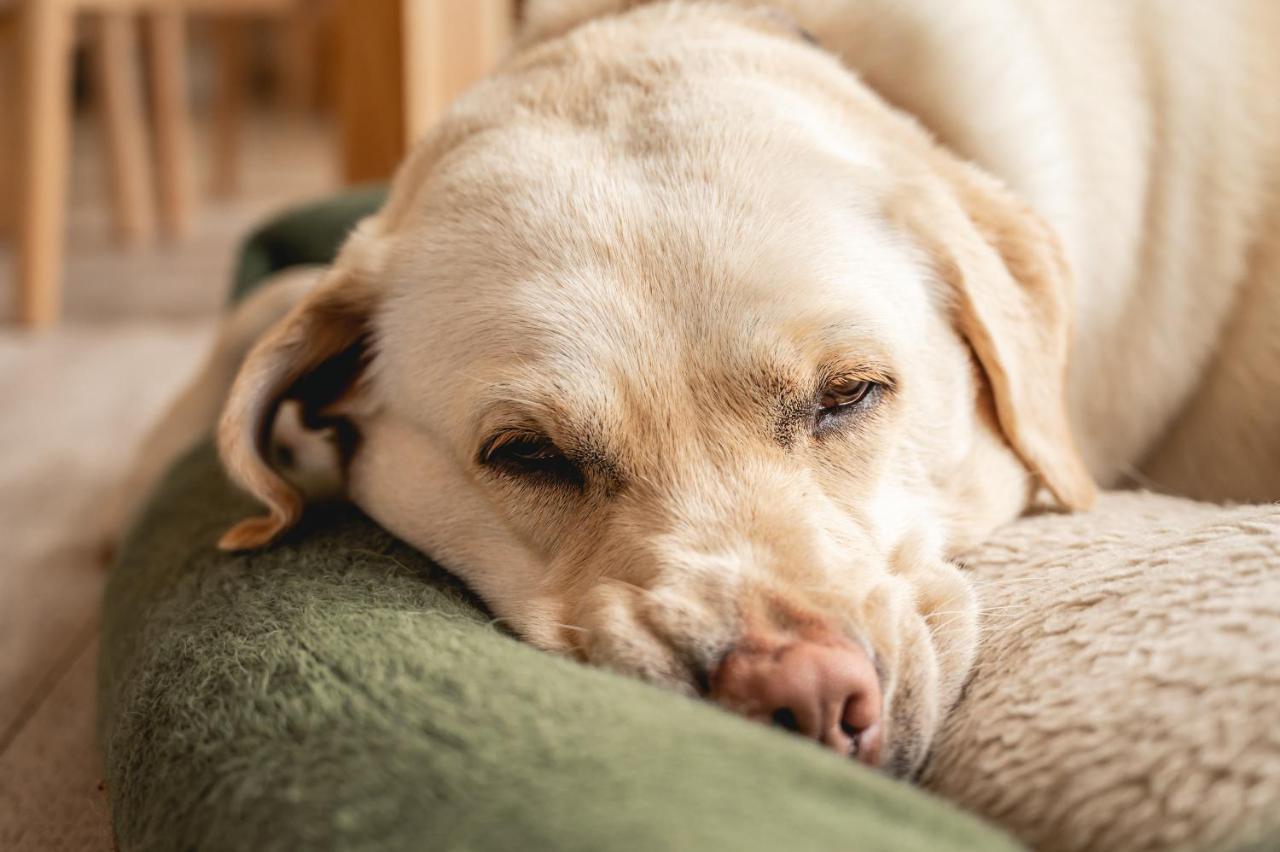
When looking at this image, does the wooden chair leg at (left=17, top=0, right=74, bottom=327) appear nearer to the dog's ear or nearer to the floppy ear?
the floppy ear

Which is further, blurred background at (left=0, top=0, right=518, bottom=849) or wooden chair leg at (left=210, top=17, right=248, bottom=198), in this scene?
wooden chair leg at (left=210, top=17, right=248, bottom=198)

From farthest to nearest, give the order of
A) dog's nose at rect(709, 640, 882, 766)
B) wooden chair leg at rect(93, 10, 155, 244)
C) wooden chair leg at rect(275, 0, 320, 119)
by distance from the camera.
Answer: wooden chair leg at rect(275, 0, 320, 119)
wooden chair leg at rect(93, 10, 155, 244)
dog's nose at rect(709, 640, 882, 766)

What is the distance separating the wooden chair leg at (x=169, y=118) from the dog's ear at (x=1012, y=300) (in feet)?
20.3

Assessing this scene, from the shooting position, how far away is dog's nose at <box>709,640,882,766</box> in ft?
3.61

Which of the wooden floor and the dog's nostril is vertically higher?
the dog's nostril

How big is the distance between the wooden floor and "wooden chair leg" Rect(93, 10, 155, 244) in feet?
0.78

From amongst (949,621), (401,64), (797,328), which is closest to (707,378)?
(797,328)

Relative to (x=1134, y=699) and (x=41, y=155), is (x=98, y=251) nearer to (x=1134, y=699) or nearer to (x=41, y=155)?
(x=41, y=155)

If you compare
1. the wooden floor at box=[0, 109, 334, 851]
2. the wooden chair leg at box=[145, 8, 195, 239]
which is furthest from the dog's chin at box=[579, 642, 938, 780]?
the wooden chair leg at box=[145, 8, 195, 239]

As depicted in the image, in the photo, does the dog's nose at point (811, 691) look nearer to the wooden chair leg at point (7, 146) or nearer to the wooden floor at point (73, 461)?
the wooden floor at point (73, 461)

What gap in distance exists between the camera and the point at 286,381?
1.73 metres

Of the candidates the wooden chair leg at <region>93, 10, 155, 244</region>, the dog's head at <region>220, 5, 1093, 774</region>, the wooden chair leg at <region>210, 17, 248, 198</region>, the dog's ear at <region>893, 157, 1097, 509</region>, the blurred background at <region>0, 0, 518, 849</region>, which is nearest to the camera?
the dog's head at <region>220, 5, 1093, 774</region>

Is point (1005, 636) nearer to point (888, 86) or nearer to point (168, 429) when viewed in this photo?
point (888, 86)

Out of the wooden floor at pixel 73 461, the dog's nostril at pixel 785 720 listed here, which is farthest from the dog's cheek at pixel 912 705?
the wooden floor at pixel 73 461
